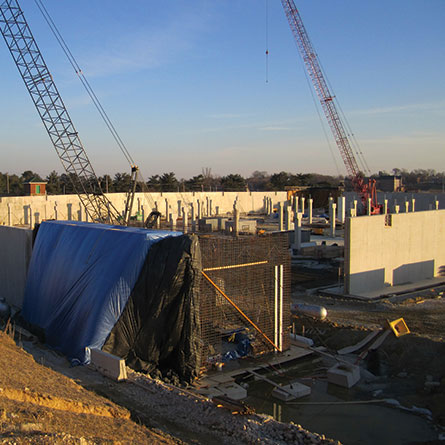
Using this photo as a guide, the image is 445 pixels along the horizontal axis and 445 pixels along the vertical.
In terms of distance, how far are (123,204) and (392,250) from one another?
27.0 meters

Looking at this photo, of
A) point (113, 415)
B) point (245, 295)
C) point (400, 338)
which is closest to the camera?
point (113, 415)

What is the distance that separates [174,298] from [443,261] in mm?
17916

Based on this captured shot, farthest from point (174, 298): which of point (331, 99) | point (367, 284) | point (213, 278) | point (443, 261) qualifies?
point (331, 99)

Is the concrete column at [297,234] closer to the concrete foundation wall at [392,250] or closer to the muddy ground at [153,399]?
the concrete foundation wall at [392,250]

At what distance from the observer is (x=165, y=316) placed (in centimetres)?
1022

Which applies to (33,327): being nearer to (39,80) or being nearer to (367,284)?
(367,284)

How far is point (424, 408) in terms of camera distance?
914 cm

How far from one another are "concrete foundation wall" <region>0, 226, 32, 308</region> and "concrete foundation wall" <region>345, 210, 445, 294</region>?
1134 cm

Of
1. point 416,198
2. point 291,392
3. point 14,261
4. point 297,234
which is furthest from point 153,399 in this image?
point 416,198

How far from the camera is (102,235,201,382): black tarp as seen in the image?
9938 mm

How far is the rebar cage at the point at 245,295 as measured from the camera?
34.5 feet

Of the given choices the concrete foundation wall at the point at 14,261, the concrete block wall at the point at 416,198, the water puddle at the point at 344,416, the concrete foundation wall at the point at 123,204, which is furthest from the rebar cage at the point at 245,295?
the concrete block wall at the point at 416,198

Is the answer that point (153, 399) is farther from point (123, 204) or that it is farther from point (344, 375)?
point (123, 204)

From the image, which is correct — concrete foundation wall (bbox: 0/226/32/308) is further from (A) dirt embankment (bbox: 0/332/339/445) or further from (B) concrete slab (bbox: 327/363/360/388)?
(B) concrete slab (bbox: 327/363/360/388)
